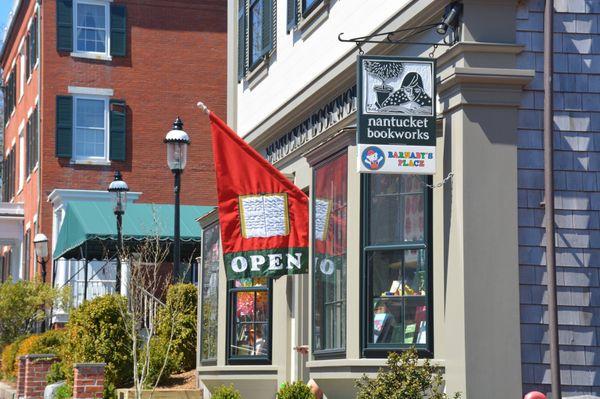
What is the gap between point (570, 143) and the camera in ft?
36.7

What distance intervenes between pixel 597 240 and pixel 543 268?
55 cm

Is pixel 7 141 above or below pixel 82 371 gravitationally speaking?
above

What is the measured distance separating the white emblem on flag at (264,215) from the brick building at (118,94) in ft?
66.7

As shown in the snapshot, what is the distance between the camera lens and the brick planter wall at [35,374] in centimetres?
2253

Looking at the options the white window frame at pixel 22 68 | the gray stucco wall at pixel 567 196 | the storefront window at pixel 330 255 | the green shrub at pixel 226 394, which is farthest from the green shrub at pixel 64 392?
the white window frame at pixel 22 68

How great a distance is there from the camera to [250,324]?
17.3 metres

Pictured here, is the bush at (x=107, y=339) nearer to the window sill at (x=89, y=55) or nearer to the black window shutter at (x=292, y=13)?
the black window shutter at (x=292, y=13)

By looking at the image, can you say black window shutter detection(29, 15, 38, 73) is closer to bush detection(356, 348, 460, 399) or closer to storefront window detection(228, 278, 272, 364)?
storefront window detection(228, 278, 272, 364)

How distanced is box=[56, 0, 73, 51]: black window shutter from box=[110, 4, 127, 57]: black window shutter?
1159mm

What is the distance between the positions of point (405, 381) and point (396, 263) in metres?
1.39

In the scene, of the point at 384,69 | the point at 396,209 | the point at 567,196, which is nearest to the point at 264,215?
the point at 396,209

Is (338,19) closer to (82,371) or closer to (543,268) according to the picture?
(543,268)

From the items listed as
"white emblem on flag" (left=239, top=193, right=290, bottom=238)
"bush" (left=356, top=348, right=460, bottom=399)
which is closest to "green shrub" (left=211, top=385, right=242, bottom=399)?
"white emblem on flag" (left=239, top=193, right=290, bottom=238)

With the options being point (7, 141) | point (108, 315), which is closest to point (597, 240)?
point (108, 315)
